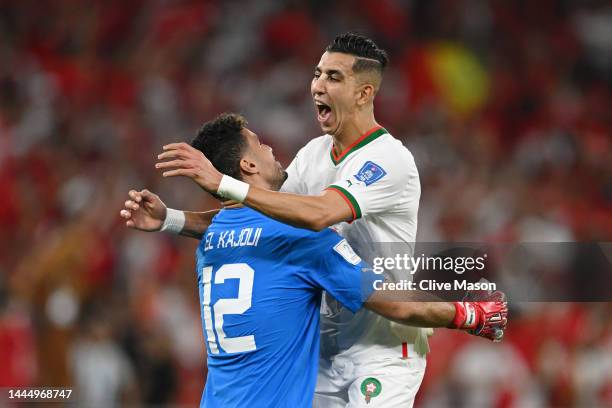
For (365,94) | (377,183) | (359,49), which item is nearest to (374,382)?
(377,183)

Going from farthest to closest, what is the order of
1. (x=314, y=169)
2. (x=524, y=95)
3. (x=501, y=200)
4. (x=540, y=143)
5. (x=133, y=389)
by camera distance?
(x=524, y=95)
(x=540, y=143)
(x=501, y=200)
(x=133, y=389)
(x=314, y=169)

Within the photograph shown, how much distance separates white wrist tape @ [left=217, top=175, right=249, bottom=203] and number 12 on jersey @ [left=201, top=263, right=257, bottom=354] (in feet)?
1.10

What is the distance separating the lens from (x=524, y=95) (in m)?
10.0

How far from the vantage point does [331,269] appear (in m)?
3.85

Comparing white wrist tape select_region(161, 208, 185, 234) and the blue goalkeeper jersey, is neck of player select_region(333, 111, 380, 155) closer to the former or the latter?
the blue goalkeeper jersey

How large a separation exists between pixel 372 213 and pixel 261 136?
5.27m

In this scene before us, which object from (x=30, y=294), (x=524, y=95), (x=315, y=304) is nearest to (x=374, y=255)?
(x=315, y=304)

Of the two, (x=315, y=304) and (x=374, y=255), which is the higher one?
(x=374, y=255)

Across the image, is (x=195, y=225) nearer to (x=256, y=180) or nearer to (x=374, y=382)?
(x=256, y=180)

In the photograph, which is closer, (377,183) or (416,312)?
(416,312)

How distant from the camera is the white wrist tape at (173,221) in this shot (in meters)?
4.41

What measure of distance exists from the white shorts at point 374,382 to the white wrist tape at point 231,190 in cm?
102

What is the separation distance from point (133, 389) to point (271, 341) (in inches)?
144

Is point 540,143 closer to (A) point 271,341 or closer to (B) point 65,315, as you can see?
(B) point 65,315
